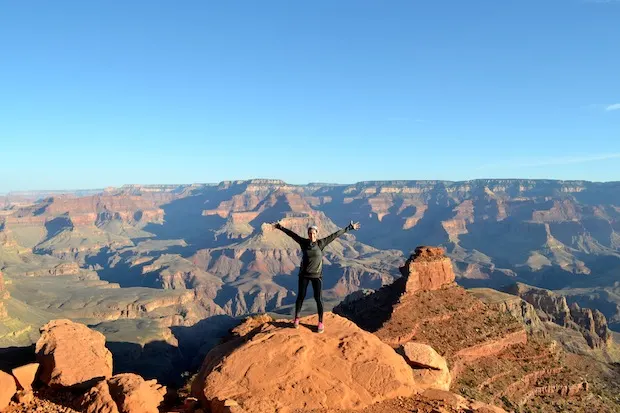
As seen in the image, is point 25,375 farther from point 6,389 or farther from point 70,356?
point 70,356

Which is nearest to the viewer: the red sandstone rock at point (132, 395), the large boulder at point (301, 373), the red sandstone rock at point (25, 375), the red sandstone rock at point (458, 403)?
the red sandstone rock at point (132, 395)

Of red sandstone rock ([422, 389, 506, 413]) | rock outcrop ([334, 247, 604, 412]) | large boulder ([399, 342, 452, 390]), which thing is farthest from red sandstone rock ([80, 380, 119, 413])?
rock outcrop ([334, 247, 604, 412])

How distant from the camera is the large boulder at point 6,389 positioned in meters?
12.0

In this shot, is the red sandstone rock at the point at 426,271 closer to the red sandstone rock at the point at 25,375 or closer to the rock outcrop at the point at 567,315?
the red sandstone rock at the point at 25,375

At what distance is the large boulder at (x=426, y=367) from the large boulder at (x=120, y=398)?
10.0 metres

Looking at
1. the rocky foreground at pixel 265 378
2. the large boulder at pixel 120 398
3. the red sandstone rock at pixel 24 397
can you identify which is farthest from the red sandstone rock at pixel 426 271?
the red sandstone rock at pixel 24 397

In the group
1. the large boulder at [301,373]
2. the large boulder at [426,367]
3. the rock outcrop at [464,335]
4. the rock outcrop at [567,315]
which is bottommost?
the rock outcrop at [567,315]

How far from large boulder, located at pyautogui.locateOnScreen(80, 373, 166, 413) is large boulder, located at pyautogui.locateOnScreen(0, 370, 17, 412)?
2.15 meters

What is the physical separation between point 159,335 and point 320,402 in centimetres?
11426

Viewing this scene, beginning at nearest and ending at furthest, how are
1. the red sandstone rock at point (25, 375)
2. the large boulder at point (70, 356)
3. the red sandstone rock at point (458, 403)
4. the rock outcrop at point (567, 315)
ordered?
the red sandstone rock at point (458, 403) < the red sandstone rock at point (25, 375) < the large boulder at point (70, 356) < the rock outcrop at point (567, 315)

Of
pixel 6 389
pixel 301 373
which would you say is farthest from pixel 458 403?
pixel 6 389

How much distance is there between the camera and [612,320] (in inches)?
5901

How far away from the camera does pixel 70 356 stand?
1554cm

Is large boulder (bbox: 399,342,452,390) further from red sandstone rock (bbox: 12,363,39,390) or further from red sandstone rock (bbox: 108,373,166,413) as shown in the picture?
red sandstone rock (bbox: 12,363,39,390)
